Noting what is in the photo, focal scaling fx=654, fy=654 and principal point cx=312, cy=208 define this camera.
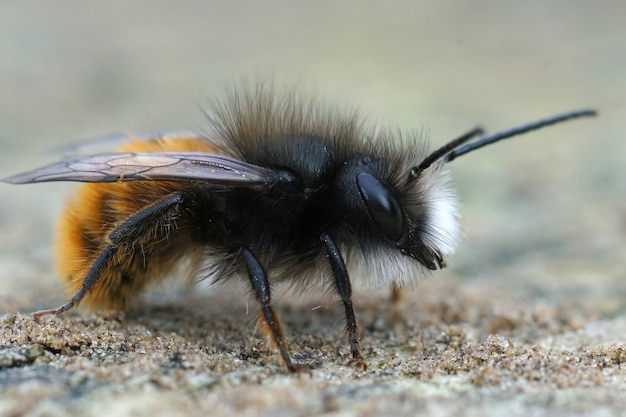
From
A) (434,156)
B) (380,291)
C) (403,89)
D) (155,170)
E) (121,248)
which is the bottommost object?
(380,291)

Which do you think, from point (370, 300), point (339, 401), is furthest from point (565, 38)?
point (339, 401)

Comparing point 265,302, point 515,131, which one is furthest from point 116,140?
point 515,131

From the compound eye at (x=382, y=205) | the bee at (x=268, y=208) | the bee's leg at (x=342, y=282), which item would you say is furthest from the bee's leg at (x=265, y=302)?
the compound eye at (x=382, y=205)

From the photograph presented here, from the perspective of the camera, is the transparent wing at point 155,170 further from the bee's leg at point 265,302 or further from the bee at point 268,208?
the bee's leg at point 265,302

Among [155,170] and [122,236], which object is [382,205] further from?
[122,236]

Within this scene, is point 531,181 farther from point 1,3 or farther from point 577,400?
point 1,3

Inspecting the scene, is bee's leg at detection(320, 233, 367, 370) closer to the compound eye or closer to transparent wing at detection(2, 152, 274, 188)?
the compound eye

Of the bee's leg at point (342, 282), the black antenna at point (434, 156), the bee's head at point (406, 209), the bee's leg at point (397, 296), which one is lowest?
the bee's leg at point (397, 296)
